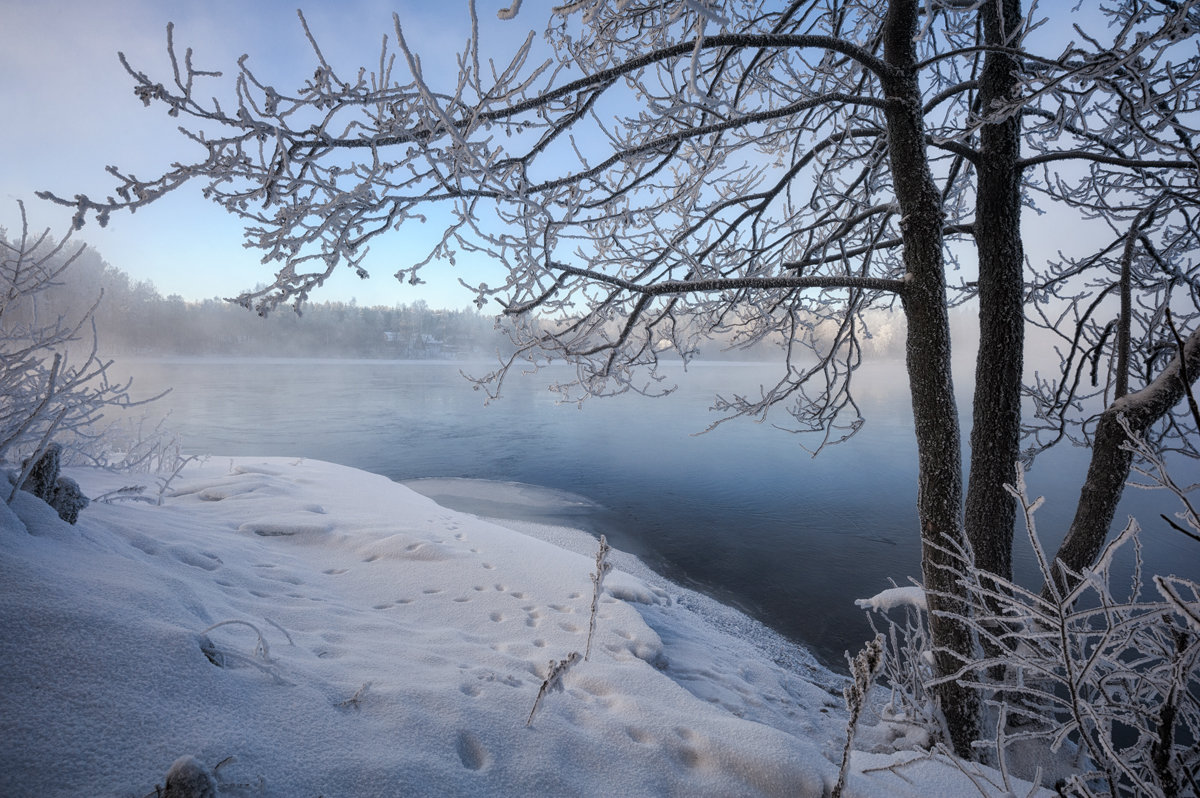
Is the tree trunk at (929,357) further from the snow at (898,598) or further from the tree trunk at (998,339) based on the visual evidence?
the tree trunk at (998,339)

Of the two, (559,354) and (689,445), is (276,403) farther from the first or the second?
(559,354)

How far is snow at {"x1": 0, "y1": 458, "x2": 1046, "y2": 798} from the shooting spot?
1583 millimetres

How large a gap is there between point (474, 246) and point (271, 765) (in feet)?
6.94

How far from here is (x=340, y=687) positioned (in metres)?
2.17

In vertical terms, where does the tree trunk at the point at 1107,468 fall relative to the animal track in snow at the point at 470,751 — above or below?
above

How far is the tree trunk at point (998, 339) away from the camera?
9.82 ft

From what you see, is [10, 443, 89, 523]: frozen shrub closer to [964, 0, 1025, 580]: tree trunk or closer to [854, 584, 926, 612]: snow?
[854, 584, 926, 612]: snow

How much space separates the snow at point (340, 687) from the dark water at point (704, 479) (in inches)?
178

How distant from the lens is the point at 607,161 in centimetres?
298

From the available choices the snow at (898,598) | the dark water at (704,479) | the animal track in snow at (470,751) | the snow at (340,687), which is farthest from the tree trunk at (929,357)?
the dark water at (704,479)

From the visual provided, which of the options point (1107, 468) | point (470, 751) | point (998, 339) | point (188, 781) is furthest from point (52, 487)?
point (1107, 468)

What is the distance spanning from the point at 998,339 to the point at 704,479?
13.8 metres

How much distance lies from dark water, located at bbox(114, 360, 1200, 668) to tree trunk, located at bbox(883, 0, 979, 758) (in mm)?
3885

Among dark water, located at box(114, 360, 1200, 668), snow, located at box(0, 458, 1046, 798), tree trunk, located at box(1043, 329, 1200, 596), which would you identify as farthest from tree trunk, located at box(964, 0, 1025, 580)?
dark water, located at box(114, 360, 1200, 668)
